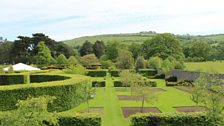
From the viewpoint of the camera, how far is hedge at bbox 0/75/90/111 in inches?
755

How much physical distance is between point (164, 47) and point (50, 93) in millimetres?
66769

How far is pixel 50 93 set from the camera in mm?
20141

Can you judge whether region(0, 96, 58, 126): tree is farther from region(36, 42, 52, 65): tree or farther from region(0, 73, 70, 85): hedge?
region(36, 42, 52, 65): tree

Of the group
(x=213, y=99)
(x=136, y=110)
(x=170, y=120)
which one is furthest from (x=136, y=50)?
(x=213, y=99)

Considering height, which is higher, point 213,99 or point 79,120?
point 213,99

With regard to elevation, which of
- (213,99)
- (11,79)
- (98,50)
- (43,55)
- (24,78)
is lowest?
(11,79)

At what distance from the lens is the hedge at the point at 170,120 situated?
1400 centimetres

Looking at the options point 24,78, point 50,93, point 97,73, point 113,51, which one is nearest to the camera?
point 50,93

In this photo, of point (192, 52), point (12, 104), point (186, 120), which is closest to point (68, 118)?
point (186, 120)

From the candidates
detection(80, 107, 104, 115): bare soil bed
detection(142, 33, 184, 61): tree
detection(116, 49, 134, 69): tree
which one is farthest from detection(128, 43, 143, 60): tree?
detection(80, 107, 104, 115): bare soil bed

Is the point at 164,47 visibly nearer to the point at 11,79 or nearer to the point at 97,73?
the point at 97,73

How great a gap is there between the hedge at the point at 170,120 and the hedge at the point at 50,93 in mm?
7795

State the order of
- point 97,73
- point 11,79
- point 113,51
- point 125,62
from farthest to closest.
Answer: point 113,51 → point 125,62 → point 97,73 → point 11,79

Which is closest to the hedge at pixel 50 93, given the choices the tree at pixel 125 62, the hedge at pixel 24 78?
the hedge at pixel 24 78
